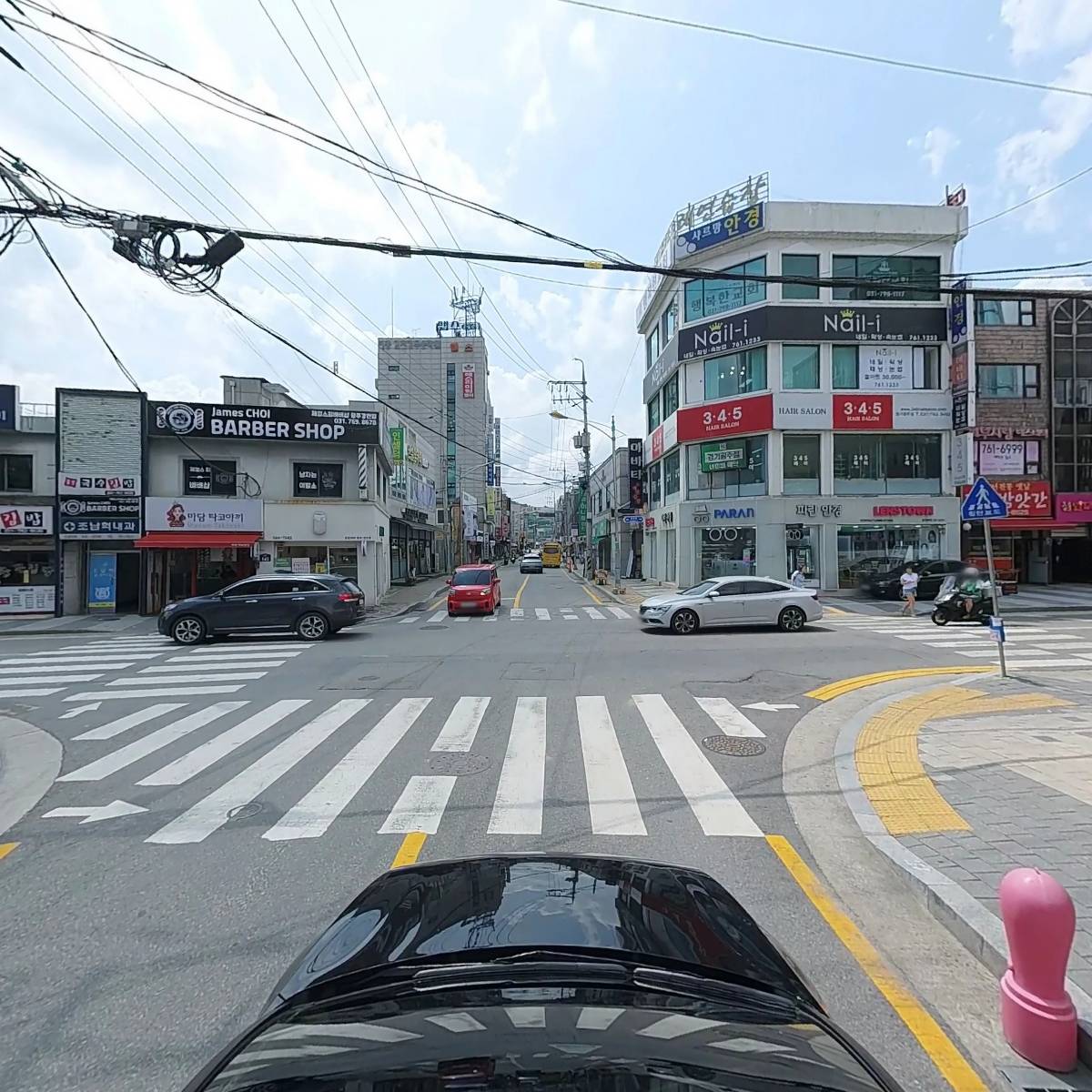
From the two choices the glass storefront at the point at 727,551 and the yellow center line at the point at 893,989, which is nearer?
the yellow center line at the point at 893,989

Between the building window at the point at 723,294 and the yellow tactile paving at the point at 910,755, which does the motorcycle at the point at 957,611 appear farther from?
the building window at the point at 723,294

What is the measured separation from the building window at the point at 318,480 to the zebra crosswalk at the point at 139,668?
27.9 ft

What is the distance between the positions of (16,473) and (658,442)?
2766cm

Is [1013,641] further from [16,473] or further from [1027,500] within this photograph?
[16,473]

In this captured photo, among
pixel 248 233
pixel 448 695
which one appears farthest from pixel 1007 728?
pixel 248 233

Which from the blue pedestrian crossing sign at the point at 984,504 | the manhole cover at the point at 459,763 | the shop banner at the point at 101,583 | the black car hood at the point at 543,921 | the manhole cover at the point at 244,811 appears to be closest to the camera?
the black car hood at the point at 543,921

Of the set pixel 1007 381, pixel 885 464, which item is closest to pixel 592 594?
pixel 885 464

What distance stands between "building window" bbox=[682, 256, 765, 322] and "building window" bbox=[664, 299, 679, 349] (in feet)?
4.17

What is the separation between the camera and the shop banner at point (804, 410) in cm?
2752

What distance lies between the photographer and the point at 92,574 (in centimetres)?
2289

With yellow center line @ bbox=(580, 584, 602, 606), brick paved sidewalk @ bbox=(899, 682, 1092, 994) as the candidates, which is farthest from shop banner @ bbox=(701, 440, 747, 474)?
brick paved sidewalk @ bbox=(899, 682, 1092, 994)

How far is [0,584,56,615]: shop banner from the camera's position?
Result: 22.0m

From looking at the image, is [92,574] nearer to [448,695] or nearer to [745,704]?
[448,695]

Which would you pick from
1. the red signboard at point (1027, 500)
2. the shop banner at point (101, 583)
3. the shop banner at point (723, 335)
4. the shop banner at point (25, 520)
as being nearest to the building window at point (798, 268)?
the shop banner at point (723, 335)
